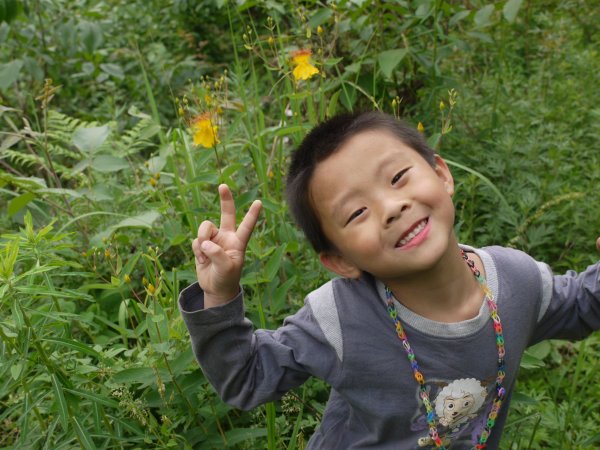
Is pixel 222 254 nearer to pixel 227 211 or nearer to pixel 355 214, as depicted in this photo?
pixel 227 211

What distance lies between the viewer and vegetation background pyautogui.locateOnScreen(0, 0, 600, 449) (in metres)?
1.80

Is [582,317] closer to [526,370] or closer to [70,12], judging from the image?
[526,370]

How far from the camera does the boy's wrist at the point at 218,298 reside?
1.45 metres

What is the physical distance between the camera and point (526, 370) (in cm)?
245

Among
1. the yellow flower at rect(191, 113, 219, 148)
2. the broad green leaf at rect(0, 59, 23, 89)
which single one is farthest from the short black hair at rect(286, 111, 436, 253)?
the broad green leaf at rect(0, 59, 23, 89)

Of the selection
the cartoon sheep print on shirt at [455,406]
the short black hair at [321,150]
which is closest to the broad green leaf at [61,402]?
the short black hair at [321,150]

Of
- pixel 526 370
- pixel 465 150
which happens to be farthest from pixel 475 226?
pixel 526 370

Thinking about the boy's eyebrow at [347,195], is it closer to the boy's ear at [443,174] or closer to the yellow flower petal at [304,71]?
the boy's ear at [443,174]

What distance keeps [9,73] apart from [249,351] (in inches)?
92.1

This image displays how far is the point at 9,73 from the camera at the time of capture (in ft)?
10.9

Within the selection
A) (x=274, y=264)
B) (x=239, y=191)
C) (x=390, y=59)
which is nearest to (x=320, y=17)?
(x=390, y=59)

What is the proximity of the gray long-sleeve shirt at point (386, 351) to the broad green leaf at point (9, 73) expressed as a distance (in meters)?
2.16

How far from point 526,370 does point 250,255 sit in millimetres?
971

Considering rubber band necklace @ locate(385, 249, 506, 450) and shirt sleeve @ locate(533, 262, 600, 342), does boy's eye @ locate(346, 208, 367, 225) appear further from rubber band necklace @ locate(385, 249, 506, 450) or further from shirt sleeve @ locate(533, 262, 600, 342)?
shirt sleeve @ locate(533, 262, 600, 342)
